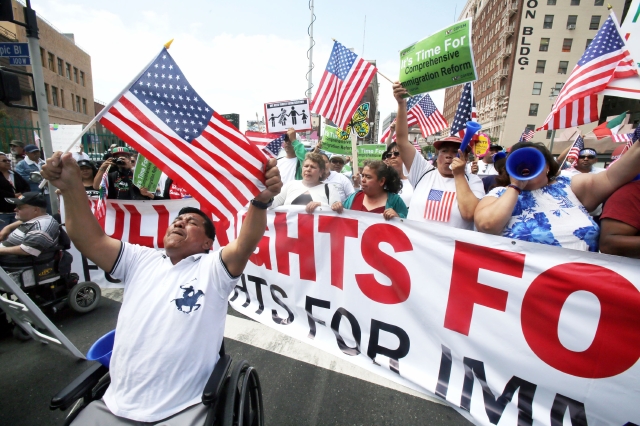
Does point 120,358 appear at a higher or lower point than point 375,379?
higher

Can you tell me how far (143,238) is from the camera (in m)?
4.43

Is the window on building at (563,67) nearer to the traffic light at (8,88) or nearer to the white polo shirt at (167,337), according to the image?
the traffic light at (8,88)

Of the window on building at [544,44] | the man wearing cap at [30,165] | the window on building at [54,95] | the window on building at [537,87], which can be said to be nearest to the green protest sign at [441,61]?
the man wearing cap at [30,165]

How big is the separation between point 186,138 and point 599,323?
265cm

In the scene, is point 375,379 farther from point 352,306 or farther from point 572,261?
point 572,261

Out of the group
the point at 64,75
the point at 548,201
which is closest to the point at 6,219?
the point at 548,201

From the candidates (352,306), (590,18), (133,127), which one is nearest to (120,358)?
(133,127)

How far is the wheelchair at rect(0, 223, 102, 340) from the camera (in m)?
3.43

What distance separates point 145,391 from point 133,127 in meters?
1.41

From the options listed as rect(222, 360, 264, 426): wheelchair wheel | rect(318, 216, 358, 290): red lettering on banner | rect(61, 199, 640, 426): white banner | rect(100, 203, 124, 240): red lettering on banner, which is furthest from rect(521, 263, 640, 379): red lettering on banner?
rect(100, 203, 124, 240): red lettering on banner

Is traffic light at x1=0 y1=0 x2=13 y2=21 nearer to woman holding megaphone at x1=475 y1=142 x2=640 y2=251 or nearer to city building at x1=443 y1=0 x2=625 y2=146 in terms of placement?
woman holding megaphone at x1=475 y1=142 x2=640 y2=251

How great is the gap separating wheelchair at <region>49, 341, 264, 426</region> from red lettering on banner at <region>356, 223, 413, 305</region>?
1.20 metres

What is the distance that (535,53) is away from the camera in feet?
147

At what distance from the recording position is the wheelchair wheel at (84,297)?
3828 millimetres
